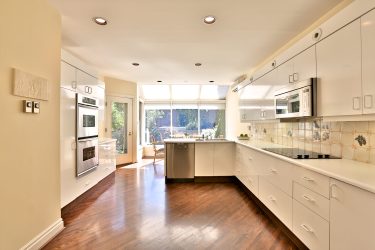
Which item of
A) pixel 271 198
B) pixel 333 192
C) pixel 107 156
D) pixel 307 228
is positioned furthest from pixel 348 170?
pixel 107 156

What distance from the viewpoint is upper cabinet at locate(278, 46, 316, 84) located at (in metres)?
2.13

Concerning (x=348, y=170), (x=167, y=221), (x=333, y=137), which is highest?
(x=333, y=137)

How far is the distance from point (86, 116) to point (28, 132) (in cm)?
142

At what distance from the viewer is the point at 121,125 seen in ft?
20.4

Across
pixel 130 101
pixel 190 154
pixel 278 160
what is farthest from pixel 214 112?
pixel 278 160

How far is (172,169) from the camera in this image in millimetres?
4359

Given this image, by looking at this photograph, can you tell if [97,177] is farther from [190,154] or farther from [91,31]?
[91,31]

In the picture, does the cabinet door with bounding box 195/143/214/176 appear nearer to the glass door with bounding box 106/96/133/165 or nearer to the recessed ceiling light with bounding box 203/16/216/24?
the recessed ceiling light with bounding box 203/16/216/24

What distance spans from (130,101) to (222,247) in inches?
202

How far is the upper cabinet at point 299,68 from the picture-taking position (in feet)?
6.98

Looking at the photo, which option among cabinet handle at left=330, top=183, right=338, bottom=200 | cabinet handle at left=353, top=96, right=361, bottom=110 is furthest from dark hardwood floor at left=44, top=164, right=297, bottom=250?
cabinet handle at left=353, top=96, right=361, bottom=110

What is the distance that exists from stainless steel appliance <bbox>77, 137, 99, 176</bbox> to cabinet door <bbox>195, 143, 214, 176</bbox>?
1948mm

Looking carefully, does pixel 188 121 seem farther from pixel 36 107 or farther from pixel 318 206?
pixel 318 206

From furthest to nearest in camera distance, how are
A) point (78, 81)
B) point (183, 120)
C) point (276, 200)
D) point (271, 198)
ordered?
point (183, 120) < point (78, 81) < point (271, 198) < point (276, 200)
